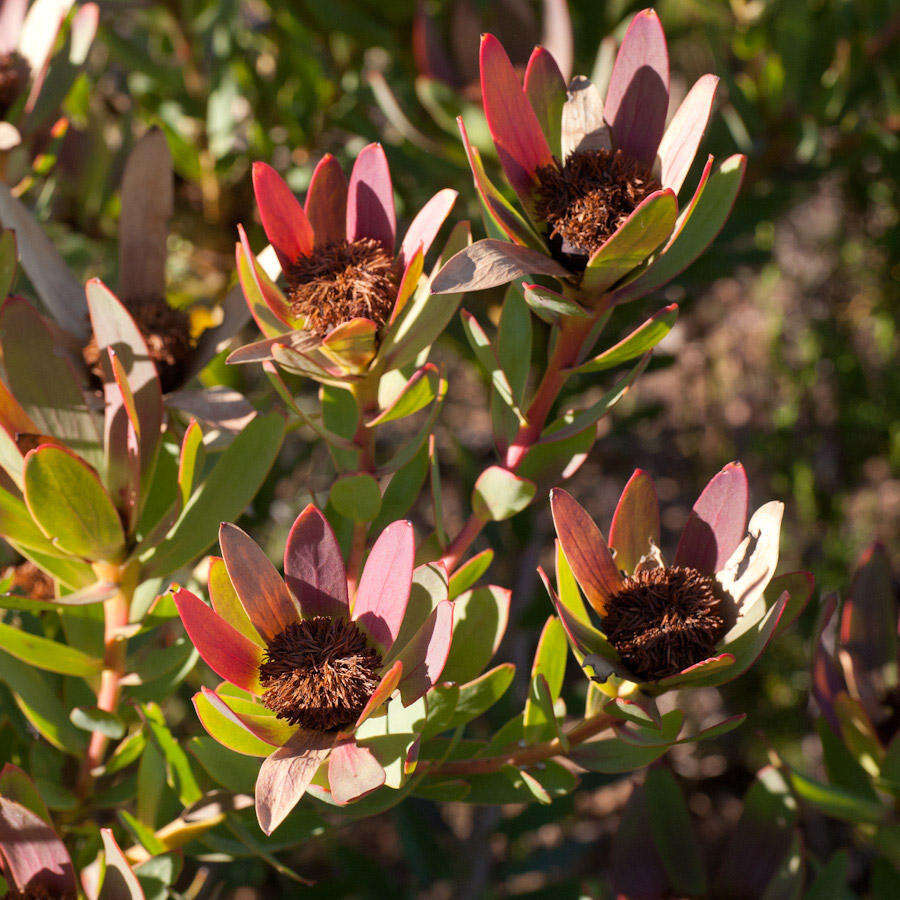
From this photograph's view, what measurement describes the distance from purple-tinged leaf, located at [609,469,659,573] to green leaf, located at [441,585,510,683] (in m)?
0.09

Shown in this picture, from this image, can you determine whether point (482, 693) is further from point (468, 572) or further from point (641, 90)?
point (641, 90)

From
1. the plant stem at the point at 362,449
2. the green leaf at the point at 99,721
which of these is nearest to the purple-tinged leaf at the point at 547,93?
the plant stem at the point at 362,449

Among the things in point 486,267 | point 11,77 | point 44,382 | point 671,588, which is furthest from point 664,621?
point 11,77

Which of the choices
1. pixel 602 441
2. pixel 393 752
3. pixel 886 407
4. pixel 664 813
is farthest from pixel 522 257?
pixel 886 407

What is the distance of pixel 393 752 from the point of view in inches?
20.1

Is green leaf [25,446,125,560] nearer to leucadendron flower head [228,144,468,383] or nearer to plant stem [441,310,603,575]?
leucadendron flower head [228,144,468,383]

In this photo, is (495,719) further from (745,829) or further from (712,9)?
(712,9)

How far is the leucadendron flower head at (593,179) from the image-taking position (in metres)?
0.53

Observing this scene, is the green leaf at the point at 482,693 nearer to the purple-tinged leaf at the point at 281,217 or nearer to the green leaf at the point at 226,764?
the green leaf at the point at 226,764

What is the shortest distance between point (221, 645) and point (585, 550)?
0.81 ft

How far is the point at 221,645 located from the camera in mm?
546

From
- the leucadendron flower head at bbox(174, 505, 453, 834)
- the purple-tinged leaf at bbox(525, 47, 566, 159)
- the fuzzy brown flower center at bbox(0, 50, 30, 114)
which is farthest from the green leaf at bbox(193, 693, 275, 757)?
the fuzzy brown flower center at bbox(0, 50, 30, 114)

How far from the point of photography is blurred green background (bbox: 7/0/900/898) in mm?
1256

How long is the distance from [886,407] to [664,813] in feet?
4.48
